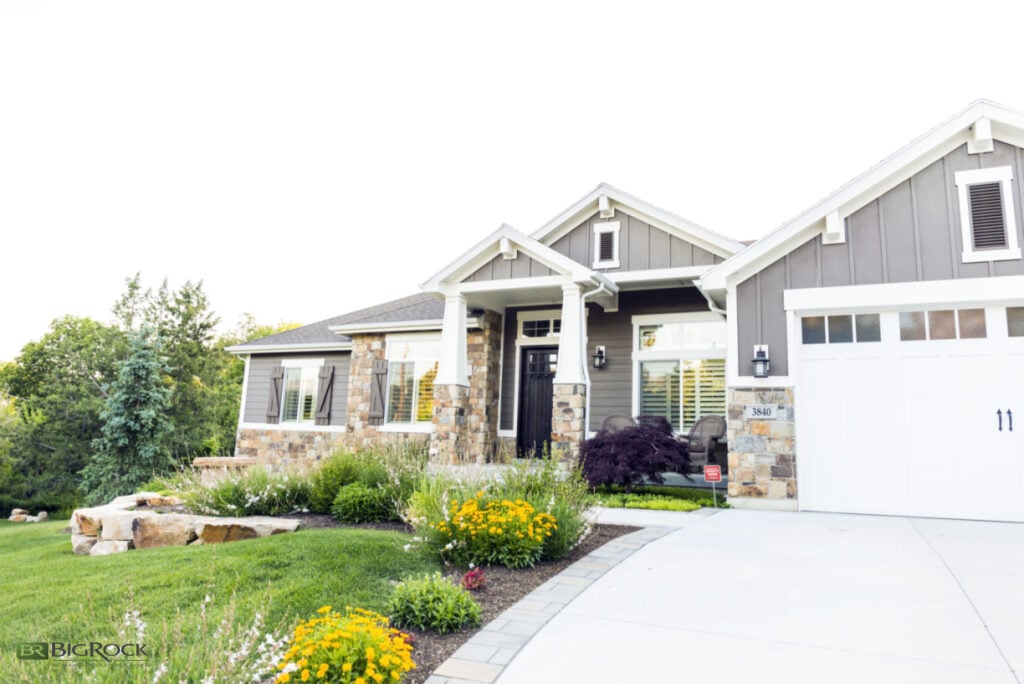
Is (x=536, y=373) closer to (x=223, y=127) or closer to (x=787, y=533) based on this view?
(x=787, y=533)

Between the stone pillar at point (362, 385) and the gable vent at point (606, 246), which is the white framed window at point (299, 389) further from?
the gable vent at point (606, 246)

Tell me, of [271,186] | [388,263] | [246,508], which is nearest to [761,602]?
[246,508]

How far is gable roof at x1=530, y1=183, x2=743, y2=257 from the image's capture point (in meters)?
9.68

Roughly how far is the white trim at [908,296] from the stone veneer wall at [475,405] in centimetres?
552

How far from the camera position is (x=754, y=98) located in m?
12.3

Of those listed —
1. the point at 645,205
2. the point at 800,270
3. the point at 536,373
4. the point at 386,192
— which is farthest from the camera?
the point at 386,192

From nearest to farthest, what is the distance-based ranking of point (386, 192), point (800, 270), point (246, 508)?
point (246, 508) → point (800, 270) → point (386, 192)

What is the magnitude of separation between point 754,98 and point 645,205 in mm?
4421

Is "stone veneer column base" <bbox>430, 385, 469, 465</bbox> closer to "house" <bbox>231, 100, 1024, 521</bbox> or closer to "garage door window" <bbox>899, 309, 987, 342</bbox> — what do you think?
"house" <bbox>231, 100, 1024, 521</bbox>

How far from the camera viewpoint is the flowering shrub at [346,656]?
239cm

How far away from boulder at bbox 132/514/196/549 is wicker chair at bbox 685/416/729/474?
633 centimetres

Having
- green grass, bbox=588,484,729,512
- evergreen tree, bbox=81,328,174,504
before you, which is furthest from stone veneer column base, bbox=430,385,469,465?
evergreen tree, bbox=81,328,174,504

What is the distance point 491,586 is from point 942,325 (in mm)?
6210

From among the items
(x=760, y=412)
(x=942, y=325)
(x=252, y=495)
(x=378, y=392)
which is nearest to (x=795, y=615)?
(x=760, y=412)
